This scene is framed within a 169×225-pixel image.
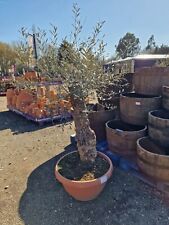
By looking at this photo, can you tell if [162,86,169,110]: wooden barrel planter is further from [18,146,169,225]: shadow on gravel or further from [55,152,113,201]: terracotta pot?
[55,152,113,201]: terracotta pot

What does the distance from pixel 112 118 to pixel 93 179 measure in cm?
148

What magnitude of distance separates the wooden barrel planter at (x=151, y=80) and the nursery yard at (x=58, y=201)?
1335 mm

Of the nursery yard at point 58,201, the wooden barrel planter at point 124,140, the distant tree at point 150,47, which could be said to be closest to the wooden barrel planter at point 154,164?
the nursery yard at point 58,201

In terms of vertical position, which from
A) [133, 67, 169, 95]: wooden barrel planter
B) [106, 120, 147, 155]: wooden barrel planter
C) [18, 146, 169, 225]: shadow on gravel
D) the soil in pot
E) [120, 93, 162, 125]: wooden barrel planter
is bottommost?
[18, 146, 169, 225]: shadow on gravel

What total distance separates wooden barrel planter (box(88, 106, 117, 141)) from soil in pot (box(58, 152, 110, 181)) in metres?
0.85

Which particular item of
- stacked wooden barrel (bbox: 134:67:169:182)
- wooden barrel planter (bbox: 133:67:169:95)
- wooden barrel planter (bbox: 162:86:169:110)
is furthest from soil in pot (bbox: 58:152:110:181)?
wooden barrel planter (bbox: 133:67:169:95)

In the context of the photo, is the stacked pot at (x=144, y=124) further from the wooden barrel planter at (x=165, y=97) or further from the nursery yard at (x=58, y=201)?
the nursery yard at (x=58, y=201)

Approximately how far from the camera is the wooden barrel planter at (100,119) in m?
3.47

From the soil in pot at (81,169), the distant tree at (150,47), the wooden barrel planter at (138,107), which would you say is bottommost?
the soil in pot at (81,169)

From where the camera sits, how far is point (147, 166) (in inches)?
94.7

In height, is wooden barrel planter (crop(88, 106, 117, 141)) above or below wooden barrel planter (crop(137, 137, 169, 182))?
above

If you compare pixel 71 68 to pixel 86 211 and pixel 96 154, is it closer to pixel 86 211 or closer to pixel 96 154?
pixel 96 154

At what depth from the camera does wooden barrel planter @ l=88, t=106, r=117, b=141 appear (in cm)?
347

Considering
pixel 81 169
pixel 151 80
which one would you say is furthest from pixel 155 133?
pixel 81 169
